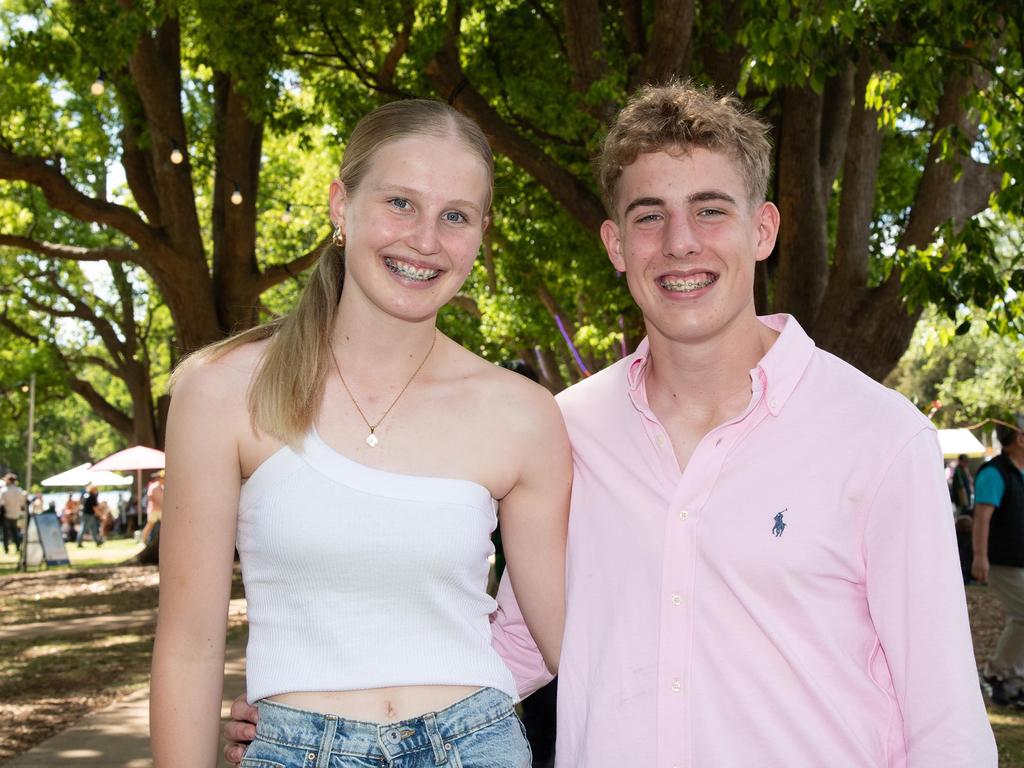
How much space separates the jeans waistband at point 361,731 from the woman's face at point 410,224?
0.93 metres

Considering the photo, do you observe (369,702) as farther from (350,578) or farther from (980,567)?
(980,567)

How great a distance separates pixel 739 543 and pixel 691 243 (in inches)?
28.7

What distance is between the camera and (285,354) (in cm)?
273

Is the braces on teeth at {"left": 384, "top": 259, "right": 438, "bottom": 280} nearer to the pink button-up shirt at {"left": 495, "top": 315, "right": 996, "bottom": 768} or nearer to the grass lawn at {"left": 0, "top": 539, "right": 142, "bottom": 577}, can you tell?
the pink button-up shirt at {"left": 495, "top": 315, "right": 996, "bottom": 768}

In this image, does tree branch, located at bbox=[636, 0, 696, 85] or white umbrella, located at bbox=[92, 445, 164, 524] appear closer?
tree branch, located at bbox=[636, 0, 696, 85]

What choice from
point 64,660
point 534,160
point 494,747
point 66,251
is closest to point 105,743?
point 64,660

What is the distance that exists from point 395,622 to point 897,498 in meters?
1.08

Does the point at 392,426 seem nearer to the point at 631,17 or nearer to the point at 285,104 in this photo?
the point at 631,17

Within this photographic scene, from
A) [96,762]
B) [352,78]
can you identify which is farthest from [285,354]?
[352,78]

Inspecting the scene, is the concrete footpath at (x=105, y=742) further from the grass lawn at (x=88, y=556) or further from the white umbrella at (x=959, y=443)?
the white umbrella at (x=959, y=443)

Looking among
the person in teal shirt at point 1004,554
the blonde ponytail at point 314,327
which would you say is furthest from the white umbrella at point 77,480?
the blonde ponytail at point 314,327

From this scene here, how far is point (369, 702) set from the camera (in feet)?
8.13

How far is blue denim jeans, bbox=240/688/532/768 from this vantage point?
7.97ft

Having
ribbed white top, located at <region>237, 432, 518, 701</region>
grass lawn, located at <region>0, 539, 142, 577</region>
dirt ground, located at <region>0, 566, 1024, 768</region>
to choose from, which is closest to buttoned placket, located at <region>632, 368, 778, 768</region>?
ribbed white top, located at <region>237, 432, 518, 701</region>
